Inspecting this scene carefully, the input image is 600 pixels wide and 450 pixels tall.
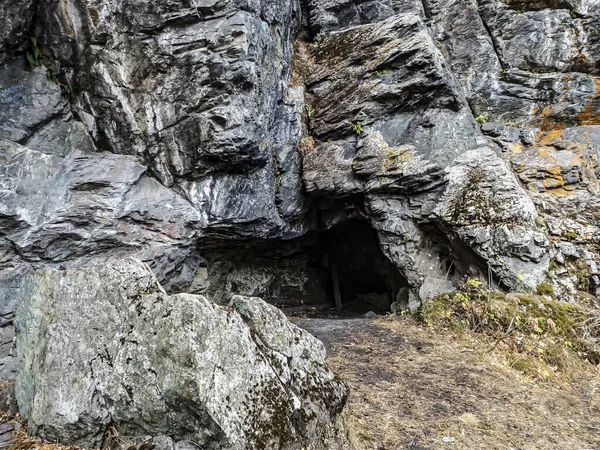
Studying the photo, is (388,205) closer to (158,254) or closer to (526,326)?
(526,326)

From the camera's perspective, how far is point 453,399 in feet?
13.3

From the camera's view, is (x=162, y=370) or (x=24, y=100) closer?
(x=162, y=370)

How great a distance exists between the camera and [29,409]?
3225 mm

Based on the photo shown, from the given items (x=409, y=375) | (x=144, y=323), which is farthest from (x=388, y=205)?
(x=144, y=323)

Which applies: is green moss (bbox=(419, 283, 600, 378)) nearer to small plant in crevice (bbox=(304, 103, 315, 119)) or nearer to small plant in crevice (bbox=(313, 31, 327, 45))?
small plant in crevice (bbox=(304, 103, 315, 119))

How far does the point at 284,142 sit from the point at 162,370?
7.09m

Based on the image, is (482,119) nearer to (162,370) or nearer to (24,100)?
(162,370)

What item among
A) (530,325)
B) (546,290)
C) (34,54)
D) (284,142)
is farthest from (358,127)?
(34,54)

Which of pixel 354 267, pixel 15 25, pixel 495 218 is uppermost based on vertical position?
pixel 15 25

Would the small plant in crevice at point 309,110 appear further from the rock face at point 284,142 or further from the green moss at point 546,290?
the green moss at point 546,290

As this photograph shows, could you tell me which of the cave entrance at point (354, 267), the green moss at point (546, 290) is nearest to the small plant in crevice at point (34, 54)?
the cave entrance at point (354, 267)

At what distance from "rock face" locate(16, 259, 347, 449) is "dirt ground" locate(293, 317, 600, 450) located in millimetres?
650

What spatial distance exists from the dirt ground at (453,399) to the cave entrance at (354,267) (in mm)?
5946

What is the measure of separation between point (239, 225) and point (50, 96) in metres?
4.50
